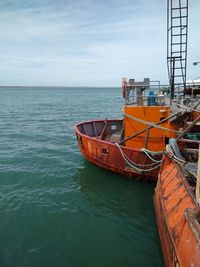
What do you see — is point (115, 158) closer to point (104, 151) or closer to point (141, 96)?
point (104, 151)

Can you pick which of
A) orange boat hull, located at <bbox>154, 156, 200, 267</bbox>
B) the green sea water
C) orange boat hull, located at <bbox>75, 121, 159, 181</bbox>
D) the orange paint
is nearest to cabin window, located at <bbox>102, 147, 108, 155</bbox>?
orange boat hull, located at <bbox>75, 121, 159, 181</bbox>

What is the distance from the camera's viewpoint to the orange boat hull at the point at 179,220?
3.45 m

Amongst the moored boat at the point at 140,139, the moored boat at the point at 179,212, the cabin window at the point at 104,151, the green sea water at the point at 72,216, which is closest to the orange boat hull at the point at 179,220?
the moored boat at the point at 179,212

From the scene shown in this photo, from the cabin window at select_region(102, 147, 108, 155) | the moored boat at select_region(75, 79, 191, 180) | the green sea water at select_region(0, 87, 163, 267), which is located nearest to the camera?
the green sea water at select_region(0, 87, 163, 267)

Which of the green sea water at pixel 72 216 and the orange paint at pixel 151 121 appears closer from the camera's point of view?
the green sea water at pixel 72 216

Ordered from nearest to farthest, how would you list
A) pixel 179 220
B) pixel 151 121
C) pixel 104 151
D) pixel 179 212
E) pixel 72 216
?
1. pixel 179 220
2. pixel 179 212
3. pixel 72 216
4. pixel 151 121
5. pixel 104 151

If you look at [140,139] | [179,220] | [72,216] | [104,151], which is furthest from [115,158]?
[179,220]

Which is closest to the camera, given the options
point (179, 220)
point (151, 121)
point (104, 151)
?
point (179, 220)

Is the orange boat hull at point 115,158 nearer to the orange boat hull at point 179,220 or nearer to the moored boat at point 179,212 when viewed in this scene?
the moored boat at point 179,212

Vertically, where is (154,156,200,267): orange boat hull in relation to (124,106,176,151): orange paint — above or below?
below

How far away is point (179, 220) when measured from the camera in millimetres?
4223

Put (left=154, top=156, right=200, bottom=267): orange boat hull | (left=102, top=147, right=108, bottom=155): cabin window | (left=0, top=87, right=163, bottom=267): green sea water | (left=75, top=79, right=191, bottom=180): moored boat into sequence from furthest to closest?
(left=102, top=147, right=108, bottom=155): cabin window, (left=75, top=79, right=191, bottom=180): moored boat, (left=0, top=87, right=163, bottom=267): green sea water, (left=154, top=156, right=200, bottom=267): orange boat hull

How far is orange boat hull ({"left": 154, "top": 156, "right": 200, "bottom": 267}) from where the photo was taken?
3.45 m

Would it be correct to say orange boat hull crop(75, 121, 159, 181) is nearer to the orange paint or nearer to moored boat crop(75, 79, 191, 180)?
moored boat crop(75, 79, 191, 180)
